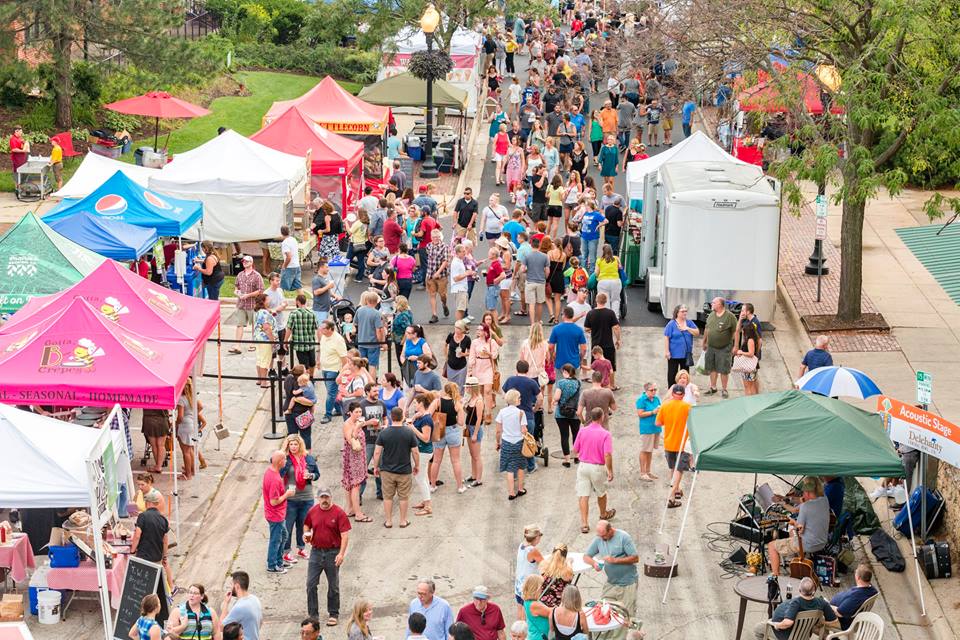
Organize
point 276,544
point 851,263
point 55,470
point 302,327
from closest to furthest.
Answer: point 55,470, point 276,544, point 302,327, point 851,263

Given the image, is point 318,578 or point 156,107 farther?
point 156,107

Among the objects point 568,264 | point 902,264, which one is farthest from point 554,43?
point 568,264

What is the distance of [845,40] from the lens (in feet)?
73.4

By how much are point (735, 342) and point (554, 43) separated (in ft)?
91.9

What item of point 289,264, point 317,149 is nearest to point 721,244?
point 289,264

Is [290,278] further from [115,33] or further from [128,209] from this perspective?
[115,33]

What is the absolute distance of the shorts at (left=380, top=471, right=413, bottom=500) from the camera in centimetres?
1625

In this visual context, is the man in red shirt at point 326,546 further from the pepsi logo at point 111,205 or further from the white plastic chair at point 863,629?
the pepsi logo at point 111,205

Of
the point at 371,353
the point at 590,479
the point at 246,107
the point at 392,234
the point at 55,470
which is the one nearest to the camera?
the point at 55,470

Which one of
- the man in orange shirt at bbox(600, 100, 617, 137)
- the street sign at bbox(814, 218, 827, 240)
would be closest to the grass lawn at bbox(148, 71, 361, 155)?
the man in orange shirt at bbox(600, 100, 617, 137)

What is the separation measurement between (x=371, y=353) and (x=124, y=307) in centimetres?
423

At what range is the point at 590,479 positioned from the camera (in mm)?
16234

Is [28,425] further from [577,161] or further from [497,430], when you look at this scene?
[577,161]

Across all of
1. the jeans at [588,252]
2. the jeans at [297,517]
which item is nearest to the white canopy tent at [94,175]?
the jeans at [588,252]
